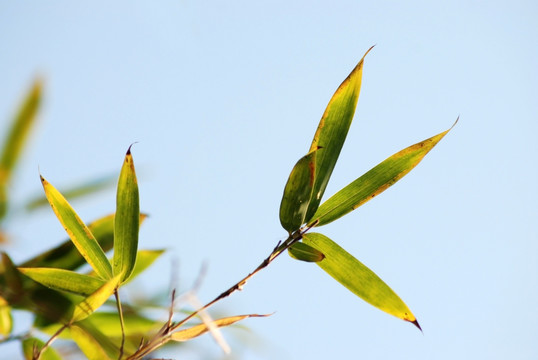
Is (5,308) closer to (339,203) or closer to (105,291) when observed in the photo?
(105,291)

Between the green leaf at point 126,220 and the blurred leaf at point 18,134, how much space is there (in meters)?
0.50

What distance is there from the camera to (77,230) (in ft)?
2.87

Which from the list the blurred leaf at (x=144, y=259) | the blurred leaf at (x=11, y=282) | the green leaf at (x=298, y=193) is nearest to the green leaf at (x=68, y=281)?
the blurred leaf at (x=11, y=282)

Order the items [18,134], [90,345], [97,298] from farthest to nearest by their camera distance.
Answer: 1. [18,134]
2. [90,345]
3. [97,298]

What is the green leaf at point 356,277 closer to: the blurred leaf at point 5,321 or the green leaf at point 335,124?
the green leaf at point 335,124

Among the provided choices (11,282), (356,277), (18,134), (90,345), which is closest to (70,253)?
(11,282)

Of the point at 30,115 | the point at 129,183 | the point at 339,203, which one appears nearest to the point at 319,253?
the point at 339,203

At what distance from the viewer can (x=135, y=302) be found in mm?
1106

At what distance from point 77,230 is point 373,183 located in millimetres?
595

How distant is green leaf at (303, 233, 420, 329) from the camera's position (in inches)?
35.4

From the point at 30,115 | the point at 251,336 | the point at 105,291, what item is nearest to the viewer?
the point at 105,291

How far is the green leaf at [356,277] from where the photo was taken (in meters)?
0.90

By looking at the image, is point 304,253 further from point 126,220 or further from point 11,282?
point 11,282

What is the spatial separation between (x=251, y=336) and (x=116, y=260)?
34cm
